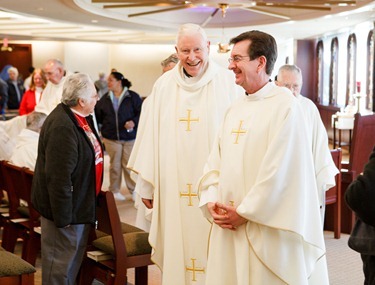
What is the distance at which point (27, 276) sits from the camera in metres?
3.77

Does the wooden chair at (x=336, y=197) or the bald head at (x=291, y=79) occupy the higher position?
the bald head at (x=291, y=79)

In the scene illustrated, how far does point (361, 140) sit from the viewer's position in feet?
22.9

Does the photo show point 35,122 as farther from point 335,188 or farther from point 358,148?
point 358,148

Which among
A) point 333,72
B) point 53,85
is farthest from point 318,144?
point 333,72

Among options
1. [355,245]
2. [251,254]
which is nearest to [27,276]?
[251,254]

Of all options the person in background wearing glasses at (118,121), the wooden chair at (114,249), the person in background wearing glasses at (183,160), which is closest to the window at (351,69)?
the person in background wearing glasses at (118,121)

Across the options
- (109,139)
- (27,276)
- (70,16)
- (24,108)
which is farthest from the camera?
(70,16)

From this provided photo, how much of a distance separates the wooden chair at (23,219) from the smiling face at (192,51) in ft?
5.76

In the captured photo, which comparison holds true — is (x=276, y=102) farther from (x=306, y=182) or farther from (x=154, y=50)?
(x=154, y=50)

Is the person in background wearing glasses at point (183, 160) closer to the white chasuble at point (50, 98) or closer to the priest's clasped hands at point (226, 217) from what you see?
the priest's clasped hands at point (226, 217)

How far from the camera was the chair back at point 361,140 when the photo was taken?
22.7 ft

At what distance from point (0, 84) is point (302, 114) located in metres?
14.3

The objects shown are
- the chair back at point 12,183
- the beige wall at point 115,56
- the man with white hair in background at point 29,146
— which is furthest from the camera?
the beige wall at point 115,56

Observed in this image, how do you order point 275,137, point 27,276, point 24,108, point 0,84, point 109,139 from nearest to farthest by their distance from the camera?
point 275,137, point 27,276, point 24,108, point 109,139, point 0,84
